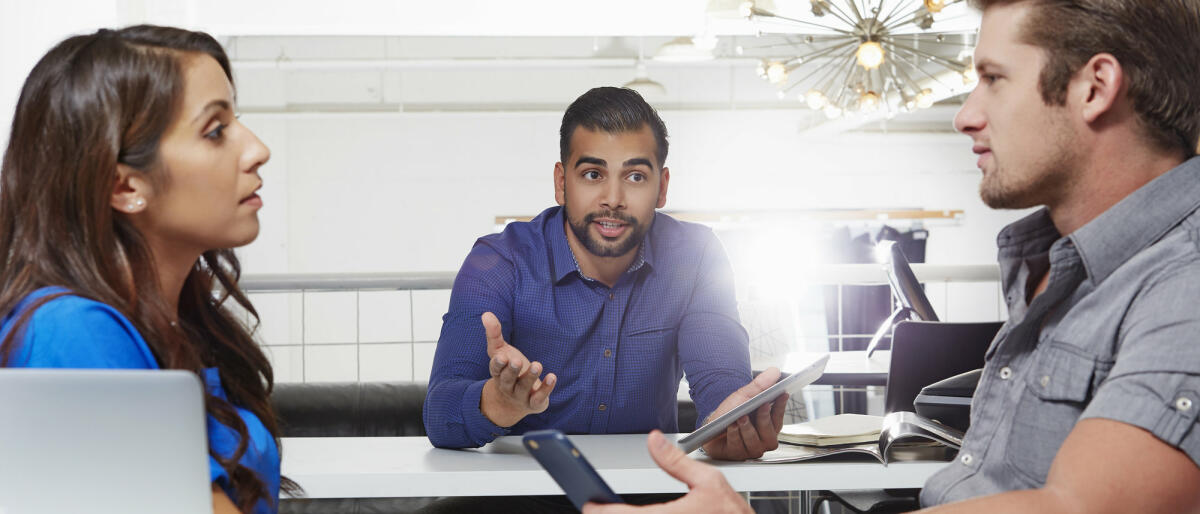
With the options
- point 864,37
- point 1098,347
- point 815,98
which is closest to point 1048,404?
point 1098,347

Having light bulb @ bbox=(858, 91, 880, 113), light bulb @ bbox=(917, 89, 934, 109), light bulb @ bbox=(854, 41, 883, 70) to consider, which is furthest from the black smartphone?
light bulb @ bbox=(917, 89, 934, 109)

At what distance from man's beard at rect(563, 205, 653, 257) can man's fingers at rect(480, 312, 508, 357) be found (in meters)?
0.57

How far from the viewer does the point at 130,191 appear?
1049 mm

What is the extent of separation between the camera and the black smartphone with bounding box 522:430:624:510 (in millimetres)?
869

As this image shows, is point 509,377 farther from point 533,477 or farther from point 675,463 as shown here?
point 675,463

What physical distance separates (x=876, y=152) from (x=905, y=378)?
26.1ft

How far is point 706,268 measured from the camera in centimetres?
211

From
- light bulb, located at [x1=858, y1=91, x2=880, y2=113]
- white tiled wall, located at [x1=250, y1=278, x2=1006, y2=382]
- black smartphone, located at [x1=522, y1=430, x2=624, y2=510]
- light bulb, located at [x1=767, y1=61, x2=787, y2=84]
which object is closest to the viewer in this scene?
black smartphone, located at [x1=522, y1=430, x2=624, y2=510]

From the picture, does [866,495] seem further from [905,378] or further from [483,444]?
[483,444]

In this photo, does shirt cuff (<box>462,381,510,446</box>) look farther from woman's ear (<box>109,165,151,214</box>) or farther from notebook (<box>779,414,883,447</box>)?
woman's ear (<box>109,165,151,214</box>)

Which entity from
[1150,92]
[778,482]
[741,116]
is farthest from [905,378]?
[741,116]

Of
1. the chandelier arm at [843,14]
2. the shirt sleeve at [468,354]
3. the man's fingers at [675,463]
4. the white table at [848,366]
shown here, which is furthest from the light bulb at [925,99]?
the man's fingers at [675,463]

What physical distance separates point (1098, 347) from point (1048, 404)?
0.31ft

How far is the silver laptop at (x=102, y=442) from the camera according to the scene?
73cm
